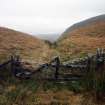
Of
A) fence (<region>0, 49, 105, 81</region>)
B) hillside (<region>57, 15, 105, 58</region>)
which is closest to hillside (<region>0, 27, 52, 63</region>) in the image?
hillside (<region>57, 15, 105, 58</region>)

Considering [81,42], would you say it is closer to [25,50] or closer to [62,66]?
[25,50]

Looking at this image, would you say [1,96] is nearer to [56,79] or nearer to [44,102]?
[44,102]

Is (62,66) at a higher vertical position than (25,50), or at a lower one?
lower

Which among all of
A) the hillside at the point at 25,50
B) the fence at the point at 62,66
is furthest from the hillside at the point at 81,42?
the fence at the point at 62,66

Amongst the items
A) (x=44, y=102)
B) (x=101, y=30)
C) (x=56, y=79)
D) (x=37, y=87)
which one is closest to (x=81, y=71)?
(x=56, y=79)

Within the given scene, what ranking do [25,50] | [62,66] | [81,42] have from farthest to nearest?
[81,42] < [25,50] < [62,66]

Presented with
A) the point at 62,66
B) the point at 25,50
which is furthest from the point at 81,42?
the point at 62,66

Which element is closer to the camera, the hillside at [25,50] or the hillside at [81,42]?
the hillside at [25,50]

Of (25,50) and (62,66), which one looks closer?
(62,66)

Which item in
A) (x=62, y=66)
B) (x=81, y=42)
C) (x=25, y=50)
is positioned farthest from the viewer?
(x=81, y=42)

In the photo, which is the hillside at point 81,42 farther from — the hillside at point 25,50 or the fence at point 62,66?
the fence at point 62,66

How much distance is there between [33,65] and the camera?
60.7 feet

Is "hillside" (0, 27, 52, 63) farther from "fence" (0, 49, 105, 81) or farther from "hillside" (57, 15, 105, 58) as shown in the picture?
"fence" (0, 49, 105, 81)

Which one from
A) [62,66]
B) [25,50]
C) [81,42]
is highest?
[81,42]
